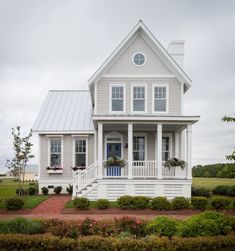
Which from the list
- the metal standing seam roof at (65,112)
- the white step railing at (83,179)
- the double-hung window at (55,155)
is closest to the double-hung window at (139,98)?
the metal standing seam roof at (65,112)

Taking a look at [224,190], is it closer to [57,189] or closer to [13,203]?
[57,189]

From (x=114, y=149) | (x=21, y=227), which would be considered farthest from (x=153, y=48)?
(x=21, y=227)

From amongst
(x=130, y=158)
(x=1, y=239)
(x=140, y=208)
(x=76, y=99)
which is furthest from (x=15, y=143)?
(x=1, y=239)

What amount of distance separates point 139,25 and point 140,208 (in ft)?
36.8

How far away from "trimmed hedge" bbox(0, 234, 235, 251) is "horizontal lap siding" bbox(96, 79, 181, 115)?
44.6 feet

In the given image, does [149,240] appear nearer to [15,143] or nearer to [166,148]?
[166,148]

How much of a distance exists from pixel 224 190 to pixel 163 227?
1889 centimetres

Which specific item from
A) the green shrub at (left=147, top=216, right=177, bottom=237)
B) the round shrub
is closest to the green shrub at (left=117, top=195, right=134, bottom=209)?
the green shrub at (left=147, top=216, right=177, bottom=237)

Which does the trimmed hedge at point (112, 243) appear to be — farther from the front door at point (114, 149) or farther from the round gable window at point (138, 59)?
the round gable window at point (138, 59)

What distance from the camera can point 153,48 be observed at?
23.7 m

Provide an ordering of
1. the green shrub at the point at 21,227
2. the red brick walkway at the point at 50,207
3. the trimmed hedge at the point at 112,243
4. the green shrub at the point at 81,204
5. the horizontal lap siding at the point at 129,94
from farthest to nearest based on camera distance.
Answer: the horizontal lap siding at the point at 129,94, the green shrub at the point at 81,204, the red brick walkway at the point at 50,207, the green shrub at the point at 21,227, the trimmed hedge at the point at 112,243

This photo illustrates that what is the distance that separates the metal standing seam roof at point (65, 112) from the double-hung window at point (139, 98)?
175 inches

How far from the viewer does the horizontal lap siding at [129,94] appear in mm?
23500

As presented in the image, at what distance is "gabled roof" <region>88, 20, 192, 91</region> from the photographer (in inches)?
901
